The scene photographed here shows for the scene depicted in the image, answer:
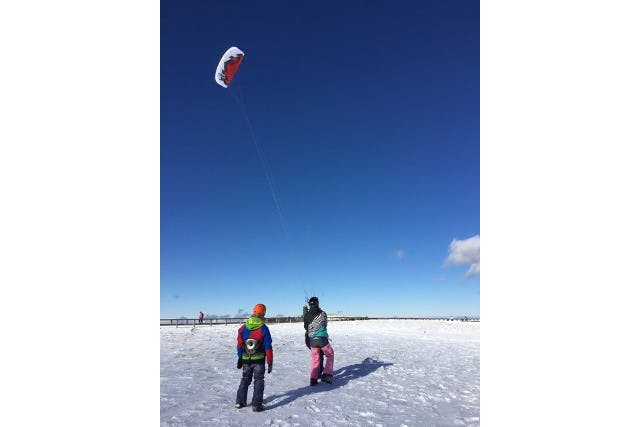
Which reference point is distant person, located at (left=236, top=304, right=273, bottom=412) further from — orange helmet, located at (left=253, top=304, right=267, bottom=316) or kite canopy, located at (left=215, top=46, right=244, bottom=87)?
kite canopy, located at (left=215, top=46, right=244, bottom=87)

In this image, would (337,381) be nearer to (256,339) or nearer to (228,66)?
(256,339)

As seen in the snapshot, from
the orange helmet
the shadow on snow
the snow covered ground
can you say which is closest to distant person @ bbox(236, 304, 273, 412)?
the orange helmet

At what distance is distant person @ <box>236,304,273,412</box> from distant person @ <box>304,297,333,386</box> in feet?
6.49

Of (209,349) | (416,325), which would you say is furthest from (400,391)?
(416,325)

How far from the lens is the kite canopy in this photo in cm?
997

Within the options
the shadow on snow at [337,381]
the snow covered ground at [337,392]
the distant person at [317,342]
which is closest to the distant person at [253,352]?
the snow covered ground at [337,392]

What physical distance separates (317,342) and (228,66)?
8.02 meters

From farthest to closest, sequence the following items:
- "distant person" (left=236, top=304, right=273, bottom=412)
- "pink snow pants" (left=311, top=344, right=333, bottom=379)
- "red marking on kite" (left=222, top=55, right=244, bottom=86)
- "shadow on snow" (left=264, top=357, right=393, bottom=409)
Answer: "red marking on kite" (left=222, top=55, right=244, bottom=86) < "pink snow pants" (left=311, top=344, right=333, bottom=379) < "shadow on snow" (left=264, top=357, right=393, bottom=409) < "distant person" (left=236, top=304, right=273, bottom=412)

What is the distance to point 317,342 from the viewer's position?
858 centimetres

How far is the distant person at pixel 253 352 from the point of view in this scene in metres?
6.68

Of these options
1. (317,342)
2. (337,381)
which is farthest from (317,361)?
(337,381)

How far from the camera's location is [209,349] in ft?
47.3

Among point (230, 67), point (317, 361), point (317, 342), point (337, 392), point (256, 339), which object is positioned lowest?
point (337, 392)
